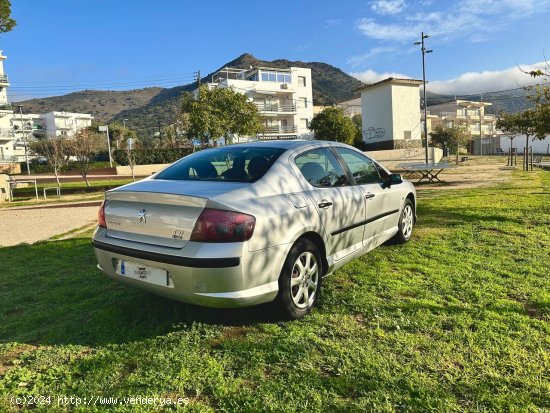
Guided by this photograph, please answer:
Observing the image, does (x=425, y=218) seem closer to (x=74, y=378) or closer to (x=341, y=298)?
(x=341, y=298)

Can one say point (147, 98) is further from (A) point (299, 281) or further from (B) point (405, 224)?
(A) point (299, 281)

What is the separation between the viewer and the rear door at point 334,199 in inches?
138

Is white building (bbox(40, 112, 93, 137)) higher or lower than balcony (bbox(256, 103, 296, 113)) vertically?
higher

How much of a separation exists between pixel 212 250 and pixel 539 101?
8768mm

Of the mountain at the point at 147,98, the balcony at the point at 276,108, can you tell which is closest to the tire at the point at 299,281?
the balcony at the point at 276,108

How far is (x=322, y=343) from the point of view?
2801 millimetres

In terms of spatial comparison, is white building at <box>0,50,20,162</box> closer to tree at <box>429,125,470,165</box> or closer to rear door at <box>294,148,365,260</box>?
tree at <box>429,125,470,165</box>

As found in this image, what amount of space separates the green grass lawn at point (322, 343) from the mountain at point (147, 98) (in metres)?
114

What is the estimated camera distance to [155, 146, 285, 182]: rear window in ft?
11.0

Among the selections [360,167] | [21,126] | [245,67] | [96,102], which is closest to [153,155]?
[360,167]

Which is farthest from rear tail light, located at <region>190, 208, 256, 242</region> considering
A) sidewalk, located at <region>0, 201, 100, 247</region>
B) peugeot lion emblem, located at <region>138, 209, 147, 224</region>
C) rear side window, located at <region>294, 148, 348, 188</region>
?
sidewalk, located at <region>0, 201, 100, 247</region>

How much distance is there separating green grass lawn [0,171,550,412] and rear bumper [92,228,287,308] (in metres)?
0.36

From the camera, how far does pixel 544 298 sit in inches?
137

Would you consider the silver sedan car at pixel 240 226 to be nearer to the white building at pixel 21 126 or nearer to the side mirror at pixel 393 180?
the side mirror at pixel 393 180
